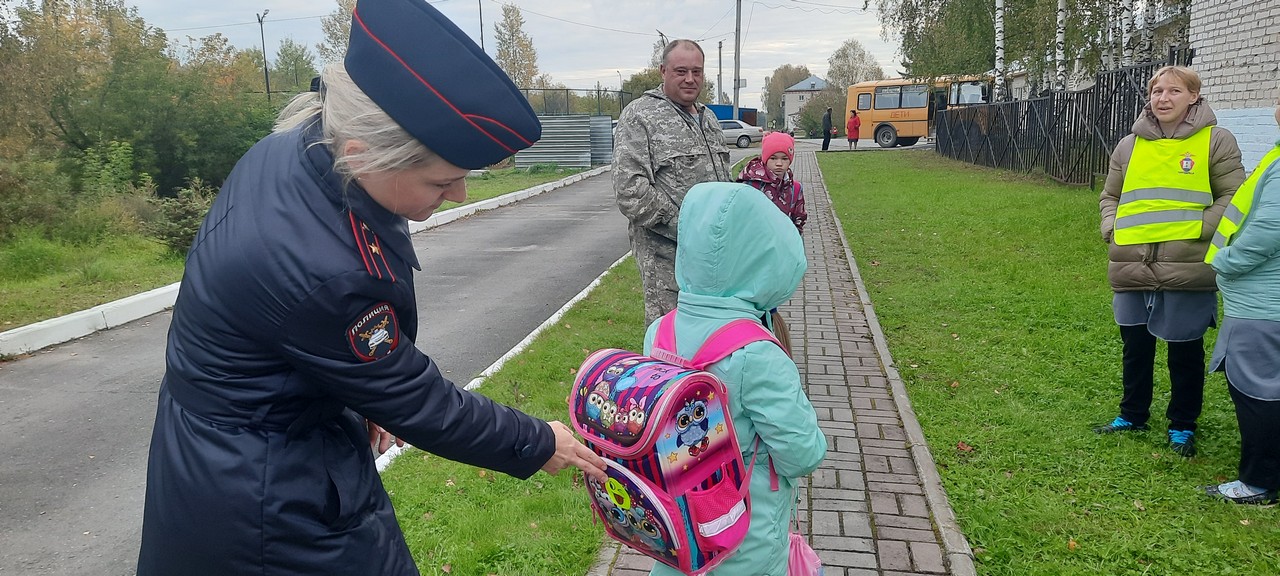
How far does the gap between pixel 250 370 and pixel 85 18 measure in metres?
23.7

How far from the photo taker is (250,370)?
5.16 feet

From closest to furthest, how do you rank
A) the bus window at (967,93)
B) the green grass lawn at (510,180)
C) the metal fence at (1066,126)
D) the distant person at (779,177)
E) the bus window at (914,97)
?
the distant person at (779,177) → the metal fence at (1066,126) → the green grass lawn at (510,180) → the bus window at (967,93) → the bus window at (914,97)

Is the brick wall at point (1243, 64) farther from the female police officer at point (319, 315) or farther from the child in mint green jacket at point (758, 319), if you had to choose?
the female police officer at point (319, 315)

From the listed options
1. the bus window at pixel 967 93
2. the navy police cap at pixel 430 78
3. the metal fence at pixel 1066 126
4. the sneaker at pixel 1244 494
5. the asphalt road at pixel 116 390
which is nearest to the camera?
the navy police cap at pixel 430 78

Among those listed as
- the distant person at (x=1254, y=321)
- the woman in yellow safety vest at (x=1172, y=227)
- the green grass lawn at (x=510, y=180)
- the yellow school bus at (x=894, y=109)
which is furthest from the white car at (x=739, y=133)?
the distant person at (x=1254, y=321)

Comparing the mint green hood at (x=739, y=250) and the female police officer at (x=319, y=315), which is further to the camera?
the mint green hood at (x=739, y=250)

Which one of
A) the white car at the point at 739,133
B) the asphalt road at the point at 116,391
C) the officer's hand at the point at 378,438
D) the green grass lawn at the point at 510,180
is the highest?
the white car at the point at 739,133

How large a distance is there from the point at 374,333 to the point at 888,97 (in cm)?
4125

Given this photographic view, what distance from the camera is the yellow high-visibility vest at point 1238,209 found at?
372cm

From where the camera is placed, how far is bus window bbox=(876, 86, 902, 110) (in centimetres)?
3972

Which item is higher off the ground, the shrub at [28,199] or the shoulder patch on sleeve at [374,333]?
the shoulder patch on sleeve at [374,333]

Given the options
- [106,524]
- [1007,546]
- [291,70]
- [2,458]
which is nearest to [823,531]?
[1007,546]

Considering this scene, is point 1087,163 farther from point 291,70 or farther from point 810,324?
point 291,70

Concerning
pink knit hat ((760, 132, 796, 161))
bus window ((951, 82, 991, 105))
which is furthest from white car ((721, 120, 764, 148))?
pink knit hat ((760, 132, 796, 161))
